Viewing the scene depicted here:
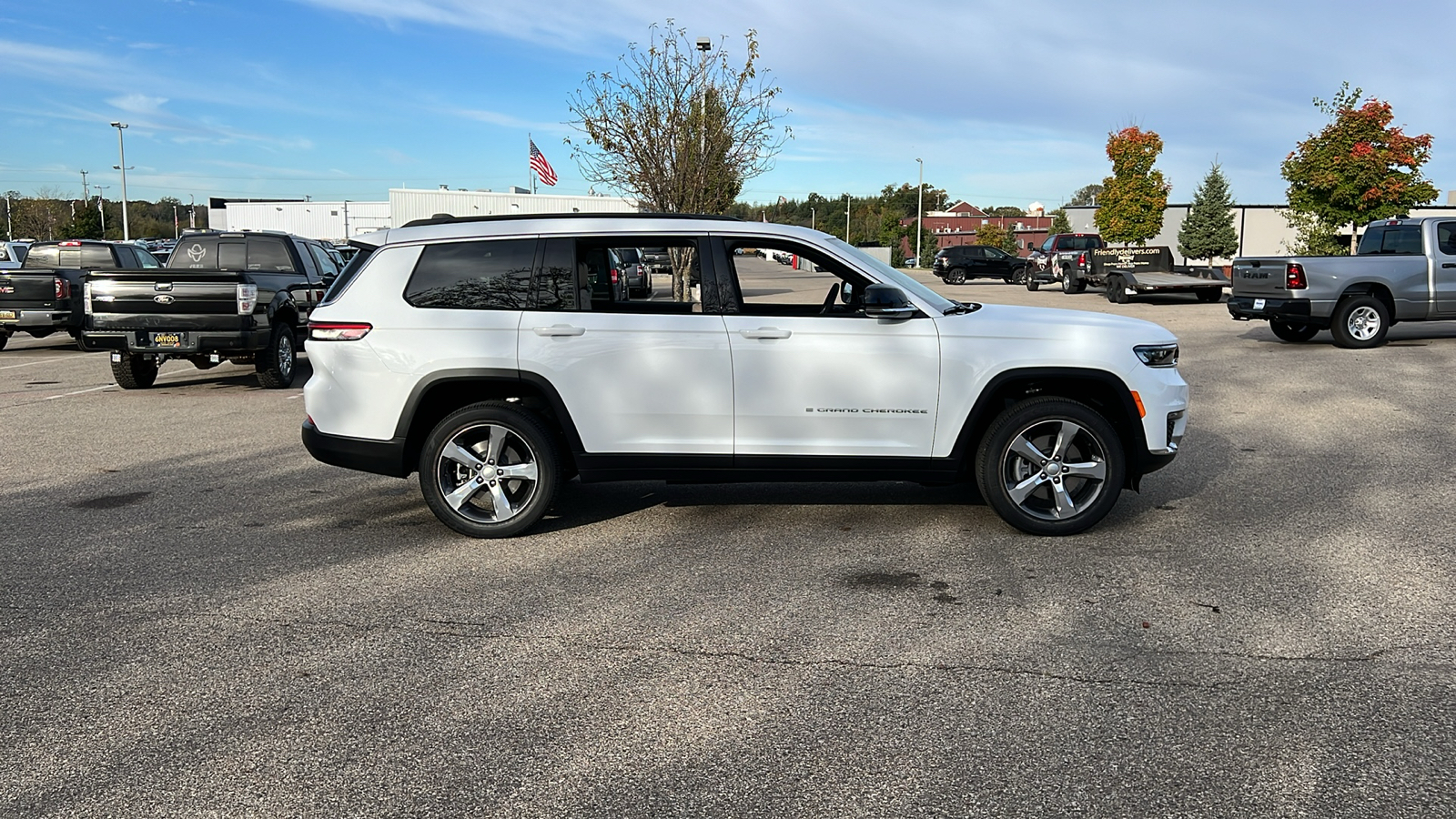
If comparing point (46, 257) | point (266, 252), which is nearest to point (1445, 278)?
point (266, 252)

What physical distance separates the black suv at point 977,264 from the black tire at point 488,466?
39563 mm

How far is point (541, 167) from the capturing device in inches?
1480

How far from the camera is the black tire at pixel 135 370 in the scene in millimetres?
12641

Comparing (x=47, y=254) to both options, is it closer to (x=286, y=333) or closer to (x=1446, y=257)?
(x=286, y=333)

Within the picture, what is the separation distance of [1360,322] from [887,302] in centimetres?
1285

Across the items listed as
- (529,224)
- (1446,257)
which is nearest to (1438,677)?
(529,224)

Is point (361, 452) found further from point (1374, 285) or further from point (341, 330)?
point (1374, 285)

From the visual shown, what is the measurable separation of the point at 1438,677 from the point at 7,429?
437 inches

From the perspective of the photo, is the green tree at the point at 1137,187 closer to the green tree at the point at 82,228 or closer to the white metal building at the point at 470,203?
the white metal building at the point at 470,203

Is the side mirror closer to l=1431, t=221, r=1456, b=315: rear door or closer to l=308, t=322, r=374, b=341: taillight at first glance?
l=308, t=322, r=374, b=341: taillight

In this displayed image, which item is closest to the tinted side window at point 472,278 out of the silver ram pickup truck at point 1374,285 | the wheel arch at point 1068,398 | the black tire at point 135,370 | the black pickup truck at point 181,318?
the wheel arch at point 1068,398

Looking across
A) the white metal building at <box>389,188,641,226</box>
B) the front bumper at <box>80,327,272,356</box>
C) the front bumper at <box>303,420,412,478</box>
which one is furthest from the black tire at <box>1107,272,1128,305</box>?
the white metal building at <box>389,188,641,226</box>

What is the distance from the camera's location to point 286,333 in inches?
527

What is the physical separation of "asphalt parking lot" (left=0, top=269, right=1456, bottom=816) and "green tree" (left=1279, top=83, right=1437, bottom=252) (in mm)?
24623
